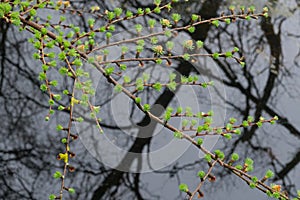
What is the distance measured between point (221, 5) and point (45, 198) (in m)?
1.21

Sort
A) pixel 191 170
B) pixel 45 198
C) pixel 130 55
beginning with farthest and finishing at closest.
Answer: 1. pixel 130 55
2. pixel 191 170
3. pixel 45 198

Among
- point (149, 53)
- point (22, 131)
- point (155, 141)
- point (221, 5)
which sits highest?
point (221, 5)

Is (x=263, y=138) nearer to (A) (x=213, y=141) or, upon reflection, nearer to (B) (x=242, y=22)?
(A) (x=213, y=141)

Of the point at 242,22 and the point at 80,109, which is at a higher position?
the point at 242,22

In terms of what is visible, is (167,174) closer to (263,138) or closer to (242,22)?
(263,138)

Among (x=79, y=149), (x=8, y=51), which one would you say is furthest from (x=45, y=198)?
(x=8, y=51)

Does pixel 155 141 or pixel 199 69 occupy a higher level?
pixel 199 69

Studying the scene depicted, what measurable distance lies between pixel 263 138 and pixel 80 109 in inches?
22.8

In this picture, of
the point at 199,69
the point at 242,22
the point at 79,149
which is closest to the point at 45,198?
the point at 79,149

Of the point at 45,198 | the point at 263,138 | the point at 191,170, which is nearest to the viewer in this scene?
the point at 45,198

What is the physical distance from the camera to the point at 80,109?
1.19m

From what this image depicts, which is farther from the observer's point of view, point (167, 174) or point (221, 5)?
point (221, 5)

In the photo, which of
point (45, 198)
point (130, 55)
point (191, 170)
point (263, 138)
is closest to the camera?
point (45, 198)

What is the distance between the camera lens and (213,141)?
1.24m
